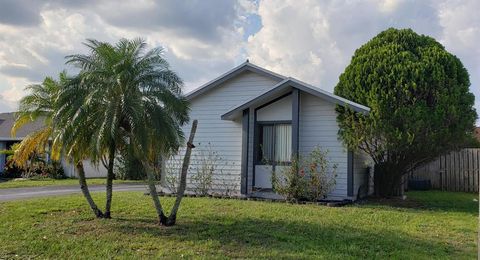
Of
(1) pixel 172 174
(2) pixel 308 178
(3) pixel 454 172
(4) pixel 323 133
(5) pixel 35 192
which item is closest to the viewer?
(2) pixel 308 178

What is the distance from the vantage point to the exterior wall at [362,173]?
14375 millimetres

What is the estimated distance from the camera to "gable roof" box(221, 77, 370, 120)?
13033 millimetres

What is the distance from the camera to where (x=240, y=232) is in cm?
851

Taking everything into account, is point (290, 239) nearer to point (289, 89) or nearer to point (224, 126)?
point (289, 89)

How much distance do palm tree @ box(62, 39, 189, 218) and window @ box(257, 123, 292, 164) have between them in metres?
5.72

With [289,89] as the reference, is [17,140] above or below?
below

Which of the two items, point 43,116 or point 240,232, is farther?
point 43,116

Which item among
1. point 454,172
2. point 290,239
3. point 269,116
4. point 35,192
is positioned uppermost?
point 269,116

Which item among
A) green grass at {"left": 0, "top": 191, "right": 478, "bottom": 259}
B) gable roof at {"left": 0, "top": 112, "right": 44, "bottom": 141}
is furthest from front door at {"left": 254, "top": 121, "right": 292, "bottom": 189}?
gable roof at {"left": 0, "top": 112, "right": 44, "bottom": 141}

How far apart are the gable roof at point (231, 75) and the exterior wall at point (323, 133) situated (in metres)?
1.94

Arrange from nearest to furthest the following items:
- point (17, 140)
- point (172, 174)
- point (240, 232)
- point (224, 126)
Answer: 1. point (240, 232)
2. point (172, 174)
3. point (224, 126)
4. point (17, 140)

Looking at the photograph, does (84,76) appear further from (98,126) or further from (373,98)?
(373,98)

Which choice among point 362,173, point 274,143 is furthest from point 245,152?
point 362,173

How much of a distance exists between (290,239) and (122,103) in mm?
4096
